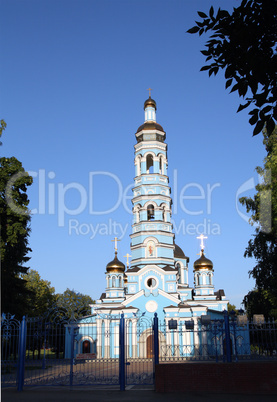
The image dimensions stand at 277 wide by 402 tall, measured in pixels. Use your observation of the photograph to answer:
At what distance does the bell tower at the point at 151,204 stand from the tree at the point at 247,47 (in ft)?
77.8

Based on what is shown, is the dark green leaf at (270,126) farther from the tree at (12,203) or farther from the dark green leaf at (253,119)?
the tree at (12,203)

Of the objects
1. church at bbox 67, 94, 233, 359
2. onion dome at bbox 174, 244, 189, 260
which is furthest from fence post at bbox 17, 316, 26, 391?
onion dome at bbox 174, 244, 189, 260

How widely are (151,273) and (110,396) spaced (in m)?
A: 19.1

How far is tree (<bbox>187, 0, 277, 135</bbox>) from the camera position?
5508 mm

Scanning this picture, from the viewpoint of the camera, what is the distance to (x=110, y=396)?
9.41 m

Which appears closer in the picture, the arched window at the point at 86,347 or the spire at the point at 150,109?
the arched window at the point at 86,347

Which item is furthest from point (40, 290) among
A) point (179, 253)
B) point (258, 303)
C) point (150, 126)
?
point (258, 303)

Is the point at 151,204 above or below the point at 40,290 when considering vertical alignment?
above

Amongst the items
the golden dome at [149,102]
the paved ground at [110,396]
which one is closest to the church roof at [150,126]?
the golden dome at [149,102]

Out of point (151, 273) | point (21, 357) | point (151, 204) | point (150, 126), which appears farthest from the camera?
point (150, 126)

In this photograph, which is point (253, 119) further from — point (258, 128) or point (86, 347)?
Answer: point (86, 347)

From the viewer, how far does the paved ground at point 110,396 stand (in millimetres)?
8805

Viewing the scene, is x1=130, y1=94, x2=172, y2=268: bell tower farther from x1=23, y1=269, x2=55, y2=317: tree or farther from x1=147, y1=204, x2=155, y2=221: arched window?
x1=23, y1=269, x2=55, y2=317: tree

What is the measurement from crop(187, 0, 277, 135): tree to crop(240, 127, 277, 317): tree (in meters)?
12.7
